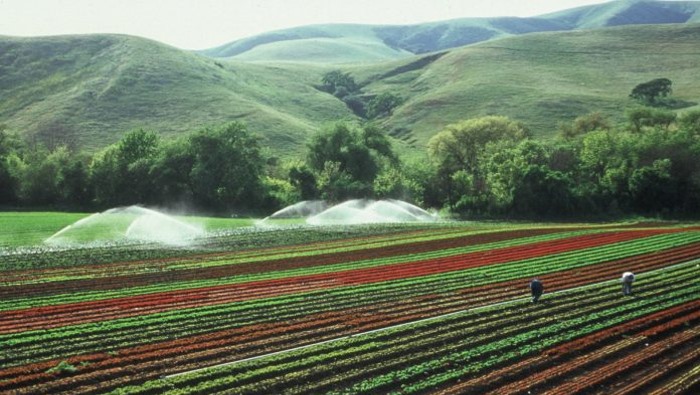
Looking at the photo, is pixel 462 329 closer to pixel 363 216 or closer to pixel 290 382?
pixel 290 382

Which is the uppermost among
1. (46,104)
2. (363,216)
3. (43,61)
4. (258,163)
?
Result: (43,61)

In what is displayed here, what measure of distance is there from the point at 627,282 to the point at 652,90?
131 m

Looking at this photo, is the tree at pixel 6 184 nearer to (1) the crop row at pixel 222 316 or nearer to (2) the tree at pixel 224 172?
(2) the tree at pixel 224 172

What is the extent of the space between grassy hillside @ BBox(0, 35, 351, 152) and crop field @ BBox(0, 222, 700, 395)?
92.2 m

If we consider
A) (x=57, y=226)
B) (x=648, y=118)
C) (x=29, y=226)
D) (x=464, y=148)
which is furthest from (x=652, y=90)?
(x=29, y=226)

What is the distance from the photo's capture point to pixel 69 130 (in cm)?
12862

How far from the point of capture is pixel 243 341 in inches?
907

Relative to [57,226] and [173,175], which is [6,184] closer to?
[173,175]

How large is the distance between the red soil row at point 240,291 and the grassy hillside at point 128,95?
297 ft

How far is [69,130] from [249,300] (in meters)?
112

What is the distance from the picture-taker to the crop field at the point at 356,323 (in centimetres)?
1891

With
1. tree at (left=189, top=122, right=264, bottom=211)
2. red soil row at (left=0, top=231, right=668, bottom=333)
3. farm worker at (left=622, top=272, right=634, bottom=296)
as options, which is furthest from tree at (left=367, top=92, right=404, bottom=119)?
farm worker at (left=622, top=272, right=634, bottom=296)

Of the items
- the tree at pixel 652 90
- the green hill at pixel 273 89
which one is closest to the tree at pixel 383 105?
the green hill at pixel 273 89

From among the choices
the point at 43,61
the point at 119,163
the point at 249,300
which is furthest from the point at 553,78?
the point at 249,300
